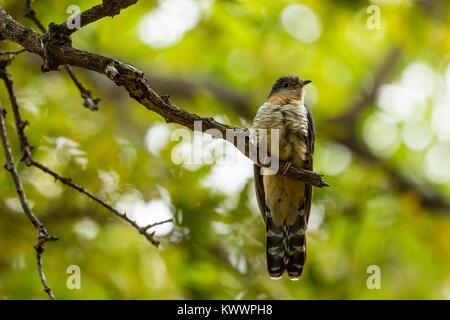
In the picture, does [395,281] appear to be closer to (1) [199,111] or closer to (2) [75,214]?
(1) [199,111]

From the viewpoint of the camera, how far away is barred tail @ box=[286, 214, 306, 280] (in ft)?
15.7

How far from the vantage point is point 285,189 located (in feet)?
16.6

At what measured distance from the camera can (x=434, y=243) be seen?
8.56m

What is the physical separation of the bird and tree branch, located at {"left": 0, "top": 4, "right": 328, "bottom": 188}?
6.21ft

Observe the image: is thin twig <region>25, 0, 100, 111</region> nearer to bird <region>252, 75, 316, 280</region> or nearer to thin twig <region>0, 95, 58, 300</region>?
thin twig <region>0, 95, 58, 300</region>

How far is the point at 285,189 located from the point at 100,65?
2.81 metres

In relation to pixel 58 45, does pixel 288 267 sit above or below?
below

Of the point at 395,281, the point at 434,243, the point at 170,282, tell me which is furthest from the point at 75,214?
the point at 434,243

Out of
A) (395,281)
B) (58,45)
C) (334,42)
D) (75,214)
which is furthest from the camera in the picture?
(334,42)

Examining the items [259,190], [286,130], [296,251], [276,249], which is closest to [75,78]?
[286,130]

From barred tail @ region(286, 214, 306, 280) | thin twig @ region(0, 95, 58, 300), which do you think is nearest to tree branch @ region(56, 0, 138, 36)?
thin twig @ region(0, 95, 58, 300)

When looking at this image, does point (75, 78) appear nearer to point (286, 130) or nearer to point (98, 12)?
point (98, 12)

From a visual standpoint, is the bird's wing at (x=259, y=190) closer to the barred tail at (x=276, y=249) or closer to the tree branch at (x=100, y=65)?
the barred tail at (x=276, y=249)
